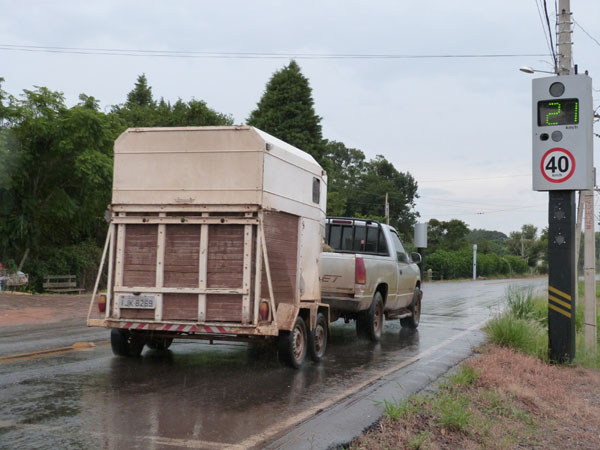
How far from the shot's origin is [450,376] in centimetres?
822

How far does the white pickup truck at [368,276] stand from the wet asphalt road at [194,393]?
28.8 inches

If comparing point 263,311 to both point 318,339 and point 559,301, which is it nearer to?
point 318,339

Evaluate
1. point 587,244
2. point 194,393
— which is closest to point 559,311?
point 587,244

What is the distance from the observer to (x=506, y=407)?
→ 6.98m

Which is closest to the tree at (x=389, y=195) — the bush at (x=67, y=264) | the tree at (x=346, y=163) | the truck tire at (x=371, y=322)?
the tree at (x=346, y=163)

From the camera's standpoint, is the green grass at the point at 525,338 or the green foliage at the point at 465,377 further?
the green grass at the point at 525,338

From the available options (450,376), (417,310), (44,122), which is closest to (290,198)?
(450,376)

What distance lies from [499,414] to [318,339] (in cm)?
327

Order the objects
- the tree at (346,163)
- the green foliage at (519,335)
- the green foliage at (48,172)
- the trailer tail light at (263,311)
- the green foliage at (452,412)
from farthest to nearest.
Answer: the tree at (346,163)
the green foliage at (48,172)
the green foliage at (519,335)
the trailer tail light at (263,311)
the green foliage at (452,412)

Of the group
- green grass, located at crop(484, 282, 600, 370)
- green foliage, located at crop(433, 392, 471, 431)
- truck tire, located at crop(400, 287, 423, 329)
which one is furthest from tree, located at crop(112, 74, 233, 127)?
green foliage, located at crop(433, 392, 471, 431)

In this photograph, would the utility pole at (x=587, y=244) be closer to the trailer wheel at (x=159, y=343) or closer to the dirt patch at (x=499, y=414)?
the dirt patch at (x=499, y=414)

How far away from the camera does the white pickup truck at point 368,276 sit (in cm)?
1122

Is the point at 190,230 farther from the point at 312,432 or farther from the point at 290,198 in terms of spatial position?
the point at 312,432

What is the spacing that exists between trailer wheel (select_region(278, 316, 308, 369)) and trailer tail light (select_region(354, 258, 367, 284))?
2.57 metres
